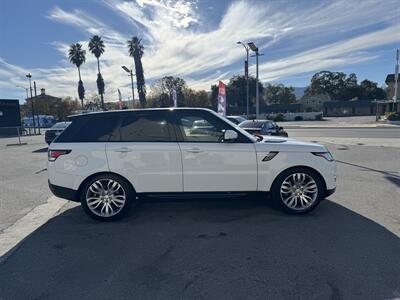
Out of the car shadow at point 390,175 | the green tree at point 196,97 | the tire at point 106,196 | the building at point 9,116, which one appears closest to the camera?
the tire at point 106,196

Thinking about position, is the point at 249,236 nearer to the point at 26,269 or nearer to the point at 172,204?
the point at 172,204

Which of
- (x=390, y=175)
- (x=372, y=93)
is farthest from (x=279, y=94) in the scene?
(x=390, y=175)

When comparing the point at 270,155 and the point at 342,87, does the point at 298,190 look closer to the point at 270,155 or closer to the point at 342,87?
the point at 270,155

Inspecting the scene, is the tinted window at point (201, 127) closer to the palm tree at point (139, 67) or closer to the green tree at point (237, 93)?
the palm tree at point (139, 67)

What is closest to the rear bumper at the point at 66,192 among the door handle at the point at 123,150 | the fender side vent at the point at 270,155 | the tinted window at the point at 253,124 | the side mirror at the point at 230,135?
the door handle at the point at 123,150

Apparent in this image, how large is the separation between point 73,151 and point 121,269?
2.15 meters

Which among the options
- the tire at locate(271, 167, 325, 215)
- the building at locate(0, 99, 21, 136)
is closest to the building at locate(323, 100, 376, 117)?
the building at locate(0, 99, 21, 136)

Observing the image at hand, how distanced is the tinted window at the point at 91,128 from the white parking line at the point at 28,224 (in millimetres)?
1434

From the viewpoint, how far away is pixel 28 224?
4.48m

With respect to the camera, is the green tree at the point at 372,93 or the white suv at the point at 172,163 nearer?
the white suv at the point at 172,163

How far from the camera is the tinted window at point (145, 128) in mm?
4367

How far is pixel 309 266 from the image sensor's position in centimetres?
305

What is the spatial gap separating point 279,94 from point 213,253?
9991 centimetres

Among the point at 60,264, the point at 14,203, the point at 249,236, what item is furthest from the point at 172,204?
the point at 14,203
